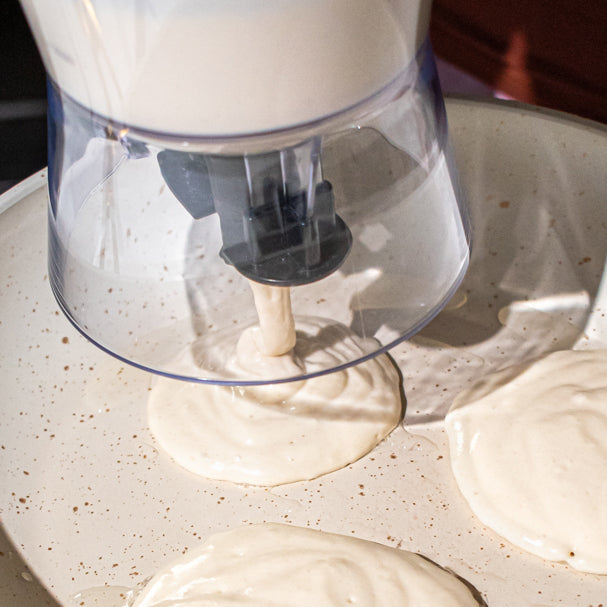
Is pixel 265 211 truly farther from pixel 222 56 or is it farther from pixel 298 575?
pixel 298 575

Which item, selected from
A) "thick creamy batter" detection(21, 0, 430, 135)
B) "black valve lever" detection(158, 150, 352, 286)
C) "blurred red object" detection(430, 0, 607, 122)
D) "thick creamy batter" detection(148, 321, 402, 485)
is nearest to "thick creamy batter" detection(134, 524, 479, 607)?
"thick creamy batter" detection(148, 321, 402, 485)

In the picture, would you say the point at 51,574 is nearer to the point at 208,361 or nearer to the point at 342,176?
the point at 208,361

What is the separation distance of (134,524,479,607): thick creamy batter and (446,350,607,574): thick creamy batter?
69mm

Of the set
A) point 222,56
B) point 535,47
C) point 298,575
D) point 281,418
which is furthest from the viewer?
point 535,47

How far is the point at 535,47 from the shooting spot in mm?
911

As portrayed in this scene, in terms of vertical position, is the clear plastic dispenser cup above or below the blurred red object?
above

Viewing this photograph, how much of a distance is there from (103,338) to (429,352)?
0.30 meters

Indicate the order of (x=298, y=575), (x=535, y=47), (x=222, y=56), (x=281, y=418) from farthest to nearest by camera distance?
(x=535, y=47), (x=281, y=418), (x=298, y=575), (x=222, y=56)

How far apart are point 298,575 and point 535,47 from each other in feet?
2.23

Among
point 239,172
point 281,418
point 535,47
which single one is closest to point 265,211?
point 239,172

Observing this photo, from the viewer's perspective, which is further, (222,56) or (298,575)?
(298,575)

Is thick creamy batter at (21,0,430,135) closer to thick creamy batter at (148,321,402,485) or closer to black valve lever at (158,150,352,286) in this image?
black valve lever at (158,150,352,286)

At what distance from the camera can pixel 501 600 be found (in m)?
0.52

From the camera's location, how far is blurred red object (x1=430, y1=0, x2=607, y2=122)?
862mm
